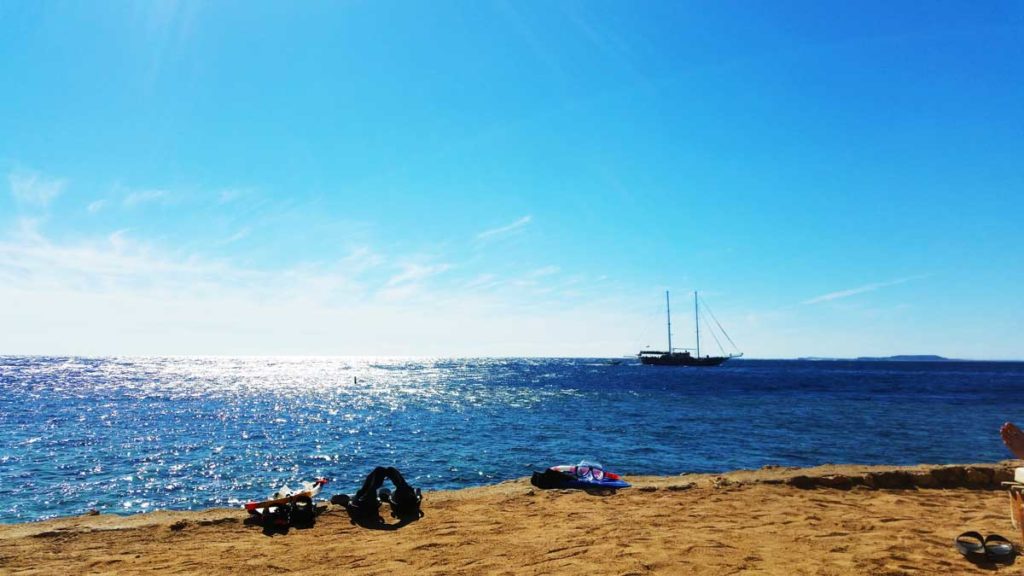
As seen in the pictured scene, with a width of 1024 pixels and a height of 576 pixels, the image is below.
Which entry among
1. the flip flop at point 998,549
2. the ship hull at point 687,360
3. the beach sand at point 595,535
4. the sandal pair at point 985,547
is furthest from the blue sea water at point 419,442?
the ship hull at point 687,360

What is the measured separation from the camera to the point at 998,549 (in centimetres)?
698

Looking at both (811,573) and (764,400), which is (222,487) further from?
(764,400)

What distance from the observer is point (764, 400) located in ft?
182

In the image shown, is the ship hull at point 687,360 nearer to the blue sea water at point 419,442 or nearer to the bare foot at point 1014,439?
the blue sea water at point 419,442

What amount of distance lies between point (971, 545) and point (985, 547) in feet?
0.56

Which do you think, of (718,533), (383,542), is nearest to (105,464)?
(383,542)

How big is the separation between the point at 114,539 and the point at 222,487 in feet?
42.4

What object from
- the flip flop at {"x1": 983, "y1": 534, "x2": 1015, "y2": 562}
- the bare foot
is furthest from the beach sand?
the bare foot

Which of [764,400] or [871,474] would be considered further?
[764,400]

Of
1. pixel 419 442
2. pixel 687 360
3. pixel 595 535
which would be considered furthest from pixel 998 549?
pixel 687 360

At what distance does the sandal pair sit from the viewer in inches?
271

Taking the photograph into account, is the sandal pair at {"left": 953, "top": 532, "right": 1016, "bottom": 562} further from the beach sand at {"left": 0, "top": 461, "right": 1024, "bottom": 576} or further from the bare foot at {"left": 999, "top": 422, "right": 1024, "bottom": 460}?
the bare foot at {"left": 999, "top": 422, "right": 1024, "bottom": 460}

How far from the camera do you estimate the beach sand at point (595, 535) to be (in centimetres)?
718

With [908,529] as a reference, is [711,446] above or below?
below
